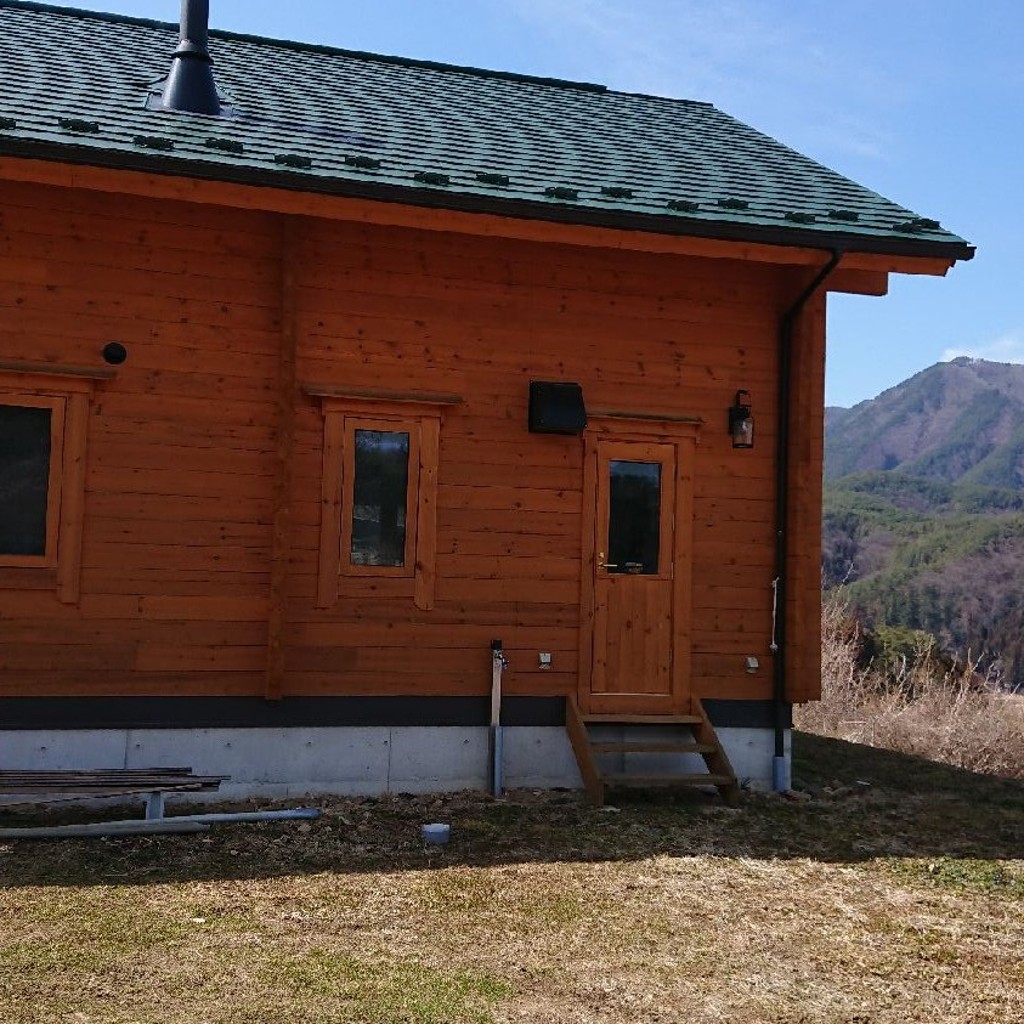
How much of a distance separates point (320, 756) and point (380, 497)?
1921 millimetres

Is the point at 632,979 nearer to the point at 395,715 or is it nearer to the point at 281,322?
the point at 395,715

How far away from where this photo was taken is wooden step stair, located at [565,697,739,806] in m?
7.95

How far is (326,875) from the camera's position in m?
6.04

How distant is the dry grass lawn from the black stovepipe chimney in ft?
18.1

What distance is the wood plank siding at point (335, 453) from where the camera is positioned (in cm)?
774

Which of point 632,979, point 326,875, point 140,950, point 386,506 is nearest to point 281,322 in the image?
point 386,506

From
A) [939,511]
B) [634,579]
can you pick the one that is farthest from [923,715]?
[939,511]

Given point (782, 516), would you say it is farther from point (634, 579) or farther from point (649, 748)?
point (649, 748)

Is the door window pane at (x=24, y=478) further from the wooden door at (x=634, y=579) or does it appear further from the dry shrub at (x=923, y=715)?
the dry shrub at (x=923, y=715)

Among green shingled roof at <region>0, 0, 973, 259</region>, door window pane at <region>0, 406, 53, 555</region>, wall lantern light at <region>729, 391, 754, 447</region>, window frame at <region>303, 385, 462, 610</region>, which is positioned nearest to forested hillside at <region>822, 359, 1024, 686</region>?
wall lantern light at <region>729, 391, 754, 447</region>

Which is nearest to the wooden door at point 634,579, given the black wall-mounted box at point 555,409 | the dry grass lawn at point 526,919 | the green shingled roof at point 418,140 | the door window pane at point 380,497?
the black wall-mounted box at point 555,409

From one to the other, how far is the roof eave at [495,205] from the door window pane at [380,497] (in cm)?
174

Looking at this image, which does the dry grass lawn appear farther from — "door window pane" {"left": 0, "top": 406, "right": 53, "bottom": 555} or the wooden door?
"door window pane" {"left": 0, "top": 406, "right": 53, "bottom": 555}

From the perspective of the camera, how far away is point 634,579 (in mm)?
8688
